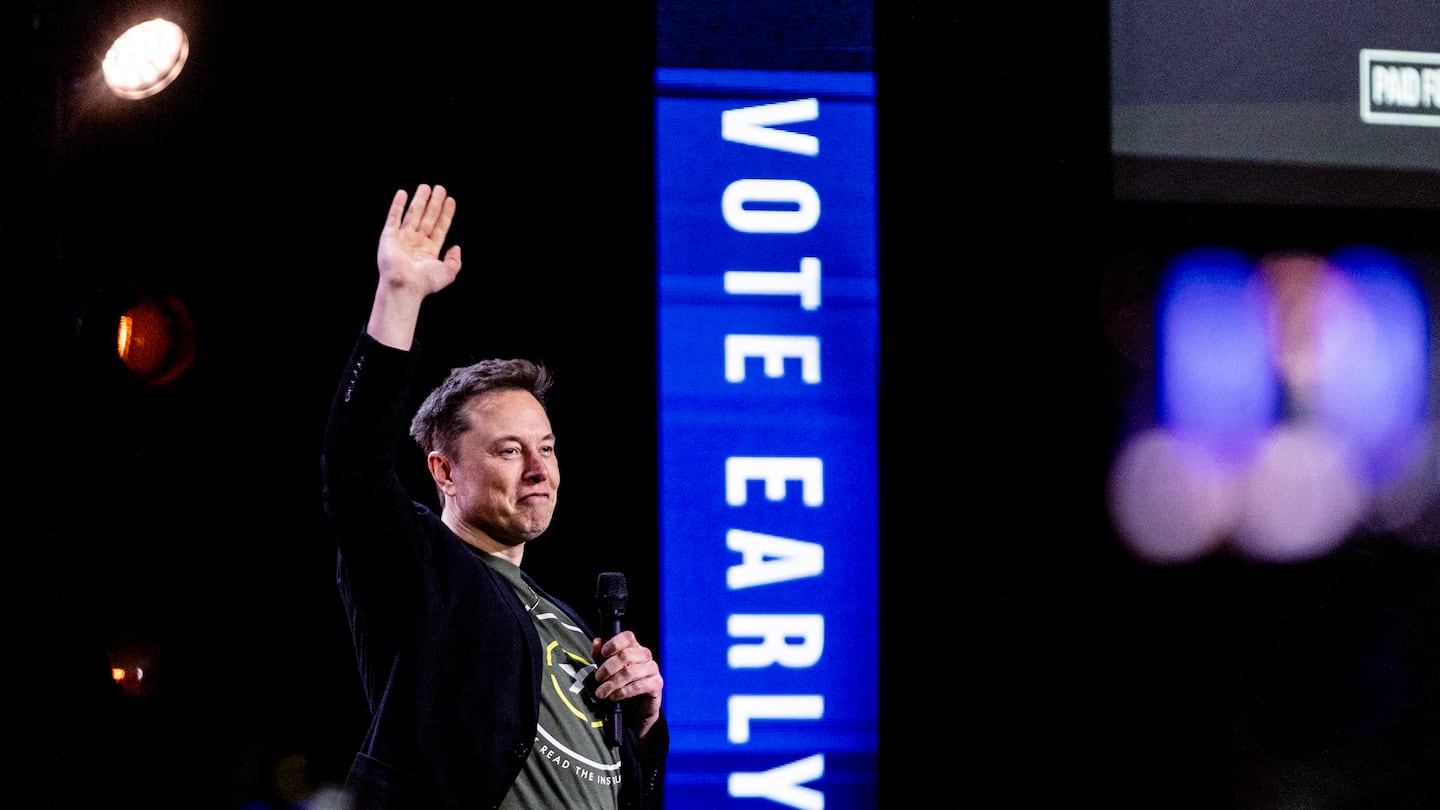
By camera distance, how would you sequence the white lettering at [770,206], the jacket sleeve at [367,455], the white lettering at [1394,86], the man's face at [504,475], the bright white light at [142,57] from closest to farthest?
the jacket sleeve at [367,455] → the man's face at [504,475] → the bright white light at [142,57] → the white lettering at [770,206] → the white lettering at [1394,86]

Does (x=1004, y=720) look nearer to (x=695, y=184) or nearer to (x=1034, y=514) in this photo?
(x=1034, y=514)

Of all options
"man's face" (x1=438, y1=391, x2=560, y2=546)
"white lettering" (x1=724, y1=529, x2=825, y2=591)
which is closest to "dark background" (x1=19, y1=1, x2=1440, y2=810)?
"white lettering" (x1=724, y1=529, x2=825, y2=591)

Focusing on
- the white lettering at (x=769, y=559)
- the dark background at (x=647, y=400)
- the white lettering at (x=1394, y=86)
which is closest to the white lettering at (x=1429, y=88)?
the white lettering at (x=1394, y=86)

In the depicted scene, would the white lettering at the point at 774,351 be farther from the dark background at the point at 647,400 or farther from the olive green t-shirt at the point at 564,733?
the olive green t-shirt at the point at 564,733

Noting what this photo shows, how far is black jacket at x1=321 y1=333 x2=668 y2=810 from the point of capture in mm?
1603

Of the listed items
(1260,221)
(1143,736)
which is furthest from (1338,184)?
(1143,736)

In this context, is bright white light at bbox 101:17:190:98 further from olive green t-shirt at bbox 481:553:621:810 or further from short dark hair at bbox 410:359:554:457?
olive green t-shirt at bbox 481:553:621:810

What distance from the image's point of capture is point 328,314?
3.60 metres

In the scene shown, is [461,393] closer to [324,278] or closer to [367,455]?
[367,455]

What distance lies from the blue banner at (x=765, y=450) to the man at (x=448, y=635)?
1629 millimetres

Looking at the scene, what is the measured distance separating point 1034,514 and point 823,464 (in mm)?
726

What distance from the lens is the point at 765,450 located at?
11.9 feet

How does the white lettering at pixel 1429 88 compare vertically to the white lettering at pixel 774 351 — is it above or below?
Result: above

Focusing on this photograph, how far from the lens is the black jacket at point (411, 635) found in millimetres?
1603
